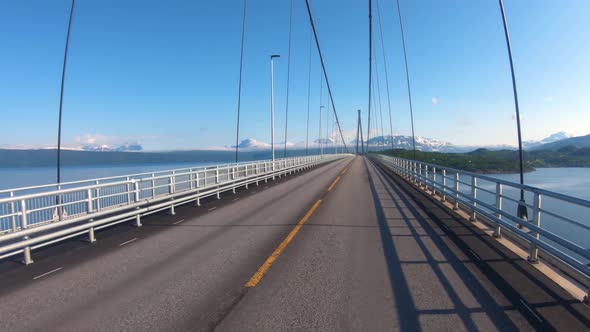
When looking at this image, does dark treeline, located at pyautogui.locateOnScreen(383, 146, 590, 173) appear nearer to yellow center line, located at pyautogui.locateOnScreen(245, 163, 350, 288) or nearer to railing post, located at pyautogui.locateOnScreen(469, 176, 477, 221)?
railing post, located at pyautogui.locateOnScreen(469, 176, 477, 221)

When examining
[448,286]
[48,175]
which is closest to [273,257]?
[448,286]

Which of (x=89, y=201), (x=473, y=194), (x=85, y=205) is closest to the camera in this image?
(x=89, y=201)

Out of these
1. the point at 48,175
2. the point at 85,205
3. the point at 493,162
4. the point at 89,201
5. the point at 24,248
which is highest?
the point at 493,162

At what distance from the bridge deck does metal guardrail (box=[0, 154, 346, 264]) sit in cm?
42

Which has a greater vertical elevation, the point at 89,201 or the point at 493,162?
the point at 493,162

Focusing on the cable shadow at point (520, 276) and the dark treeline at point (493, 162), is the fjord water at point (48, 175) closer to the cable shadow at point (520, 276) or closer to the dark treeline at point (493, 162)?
the cable shadow at point (520, 276)

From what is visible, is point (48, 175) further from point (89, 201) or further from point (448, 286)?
point (448, 286)

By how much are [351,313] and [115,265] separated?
4.38 metres

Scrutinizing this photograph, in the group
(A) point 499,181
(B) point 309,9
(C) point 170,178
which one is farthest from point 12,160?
(A) point 499,181

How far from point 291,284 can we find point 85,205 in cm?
608

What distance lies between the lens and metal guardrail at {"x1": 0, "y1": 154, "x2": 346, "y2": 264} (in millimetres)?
6550

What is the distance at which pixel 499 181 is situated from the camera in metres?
7.11

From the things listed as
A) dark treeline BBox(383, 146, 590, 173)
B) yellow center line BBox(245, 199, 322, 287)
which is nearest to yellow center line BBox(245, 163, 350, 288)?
yellow center line BBox(245, 199, 322, 287)

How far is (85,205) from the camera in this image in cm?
838
